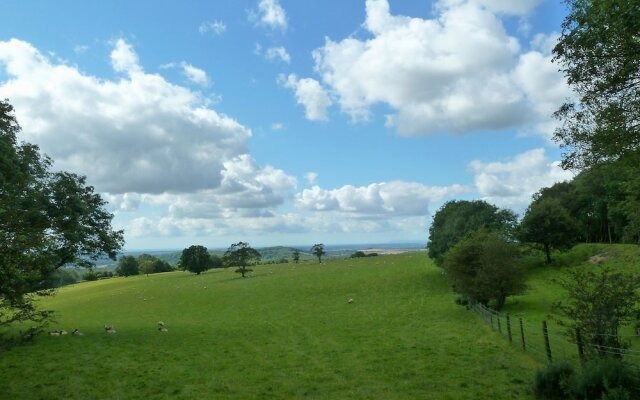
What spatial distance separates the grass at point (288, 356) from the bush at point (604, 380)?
7.62 ft

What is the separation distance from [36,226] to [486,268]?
2952 centimetres

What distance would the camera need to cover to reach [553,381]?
549 inches

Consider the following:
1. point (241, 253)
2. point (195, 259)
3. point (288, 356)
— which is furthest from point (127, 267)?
point (288, 356)

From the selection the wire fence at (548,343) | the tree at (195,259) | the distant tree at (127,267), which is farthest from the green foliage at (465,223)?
the distant tree at (127,267)

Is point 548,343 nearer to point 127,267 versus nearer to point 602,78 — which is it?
point 602,78

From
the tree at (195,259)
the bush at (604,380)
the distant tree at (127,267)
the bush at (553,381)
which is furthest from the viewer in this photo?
the distant tree at (127,267)

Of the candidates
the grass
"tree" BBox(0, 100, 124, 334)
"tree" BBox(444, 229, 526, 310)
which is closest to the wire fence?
the grass

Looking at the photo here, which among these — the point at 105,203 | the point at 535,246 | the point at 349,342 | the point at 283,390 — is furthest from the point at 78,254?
the point at 535,246

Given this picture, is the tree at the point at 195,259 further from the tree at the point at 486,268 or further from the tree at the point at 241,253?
the tree at the point at 486,268

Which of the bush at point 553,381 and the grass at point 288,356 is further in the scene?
the grass at point 288,356

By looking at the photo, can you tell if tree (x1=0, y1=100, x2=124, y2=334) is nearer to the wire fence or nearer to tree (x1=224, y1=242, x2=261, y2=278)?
the wire fence

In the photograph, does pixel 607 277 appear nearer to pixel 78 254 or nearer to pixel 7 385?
pixel 7 385

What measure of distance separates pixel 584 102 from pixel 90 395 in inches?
852

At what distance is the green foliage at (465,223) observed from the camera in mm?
51569
